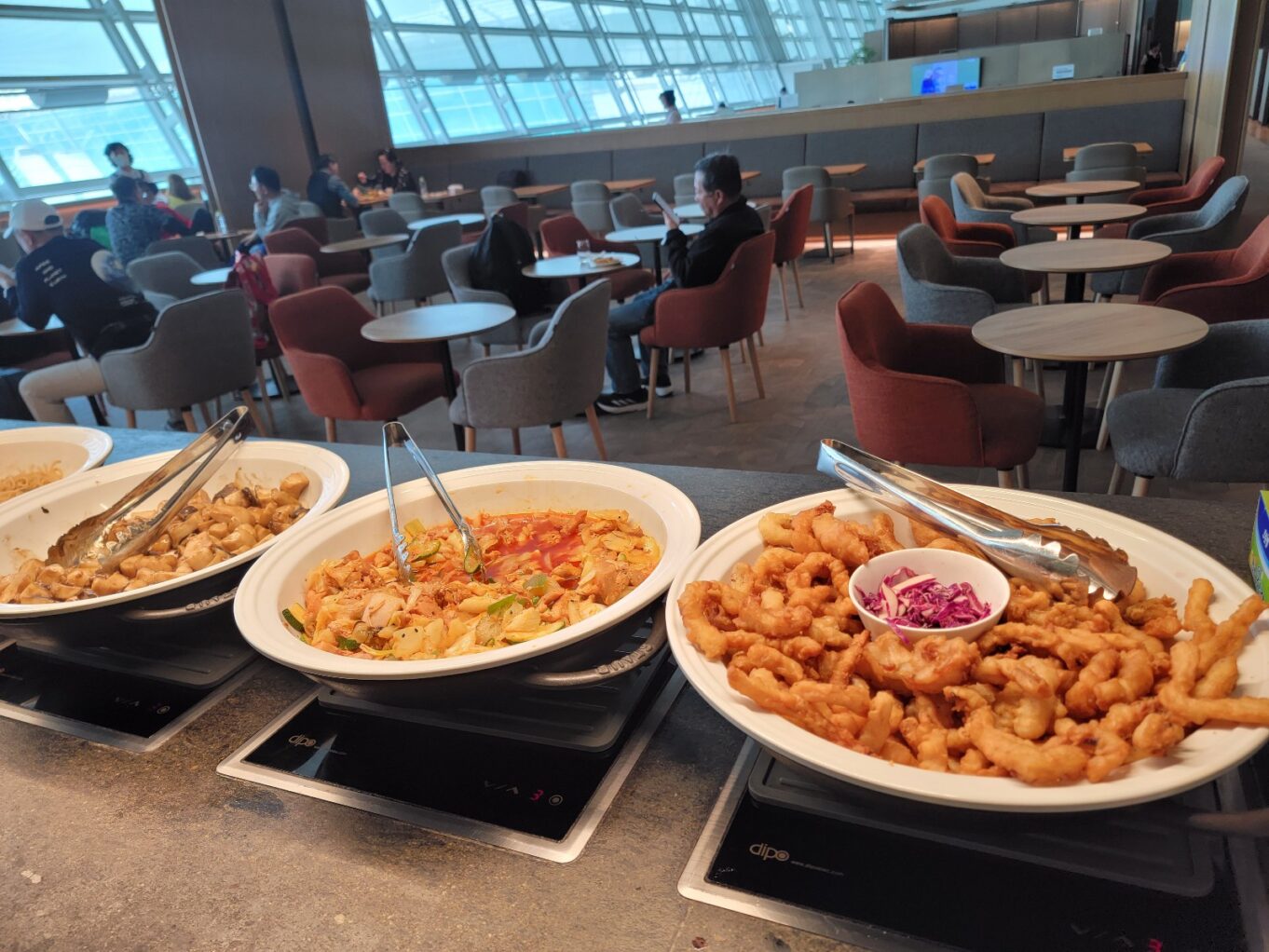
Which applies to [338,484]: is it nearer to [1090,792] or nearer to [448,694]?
[448,694]

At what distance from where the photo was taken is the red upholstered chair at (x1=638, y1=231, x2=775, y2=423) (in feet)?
12.8

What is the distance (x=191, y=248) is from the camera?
640 centimetres

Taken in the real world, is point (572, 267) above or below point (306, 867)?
below

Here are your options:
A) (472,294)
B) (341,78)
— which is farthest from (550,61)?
(472,294)

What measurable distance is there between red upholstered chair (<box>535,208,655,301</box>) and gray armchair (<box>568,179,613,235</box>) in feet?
6.57

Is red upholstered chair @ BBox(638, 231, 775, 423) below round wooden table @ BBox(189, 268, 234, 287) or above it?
below

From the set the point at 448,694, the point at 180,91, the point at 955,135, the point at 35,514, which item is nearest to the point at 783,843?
the point at 448,694

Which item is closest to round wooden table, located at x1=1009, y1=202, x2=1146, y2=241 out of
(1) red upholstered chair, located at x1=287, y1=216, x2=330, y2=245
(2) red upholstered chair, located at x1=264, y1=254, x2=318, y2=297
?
(2) red upholstered chair, located at x1=264, y1=254, x2=318, y2=297

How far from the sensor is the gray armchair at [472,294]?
443 cm

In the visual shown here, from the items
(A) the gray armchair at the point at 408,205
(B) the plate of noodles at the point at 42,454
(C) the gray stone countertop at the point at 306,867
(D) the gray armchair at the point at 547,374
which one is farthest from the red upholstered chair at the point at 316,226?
(C) the gray stone countertop at the point at 306,867

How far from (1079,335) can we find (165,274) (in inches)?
208

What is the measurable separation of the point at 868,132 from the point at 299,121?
6746mm

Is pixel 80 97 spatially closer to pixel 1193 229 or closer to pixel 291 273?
pixel 291 273

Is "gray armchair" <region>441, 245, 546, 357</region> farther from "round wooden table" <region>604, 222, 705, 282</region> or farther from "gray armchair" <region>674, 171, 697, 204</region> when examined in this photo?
"gray armchair" <region>674, 171, 697, 204</region>
